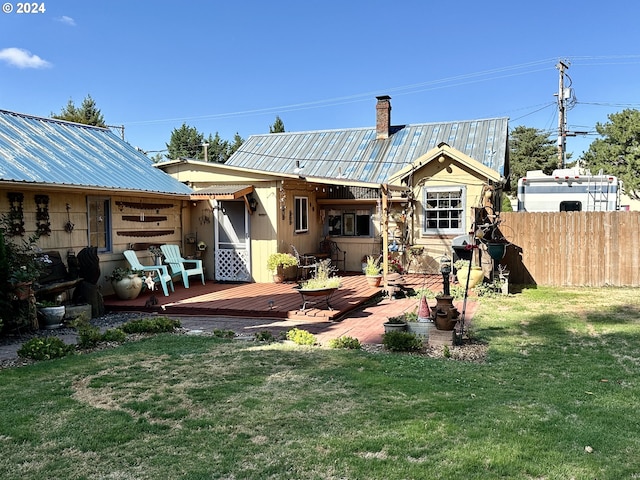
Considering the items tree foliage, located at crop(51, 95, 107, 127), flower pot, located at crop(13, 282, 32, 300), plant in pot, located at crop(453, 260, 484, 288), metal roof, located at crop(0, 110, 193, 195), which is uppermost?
tree foliage, located at crop(51, 95, 107, 127)

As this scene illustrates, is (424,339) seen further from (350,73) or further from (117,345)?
(350,73)

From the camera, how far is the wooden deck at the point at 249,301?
27.7ft

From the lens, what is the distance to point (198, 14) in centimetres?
1516

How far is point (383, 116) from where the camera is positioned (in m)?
17.5

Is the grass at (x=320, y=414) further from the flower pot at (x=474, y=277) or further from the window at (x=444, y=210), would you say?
the window at (x=444, y=210)

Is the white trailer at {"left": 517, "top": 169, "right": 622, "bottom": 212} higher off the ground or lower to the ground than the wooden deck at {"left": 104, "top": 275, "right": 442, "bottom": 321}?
higher

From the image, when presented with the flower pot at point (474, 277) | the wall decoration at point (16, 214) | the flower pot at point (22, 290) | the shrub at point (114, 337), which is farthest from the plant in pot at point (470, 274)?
the wall decoration at point (16, 214)

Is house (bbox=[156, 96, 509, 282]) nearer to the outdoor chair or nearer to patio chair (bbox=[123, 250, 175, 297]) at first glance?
the outdoor chair

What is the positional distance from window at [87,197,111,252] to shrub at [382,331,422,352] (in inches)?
261

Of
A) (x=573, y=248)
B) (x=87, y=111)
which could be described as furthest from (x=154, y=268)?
(x=87, y=111)

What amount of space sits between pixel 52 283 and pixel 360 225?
→ 860 centimetres

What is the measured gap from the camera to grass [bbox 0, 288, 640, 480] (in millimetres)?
3094

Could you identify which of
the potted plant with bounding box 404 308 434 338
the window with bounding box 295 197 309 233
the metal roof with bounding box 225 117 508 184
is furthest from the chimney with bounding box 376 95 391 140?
the potted plant with bounding box 404 308 434 338

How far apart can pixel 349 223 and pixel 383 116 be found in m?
4.88
